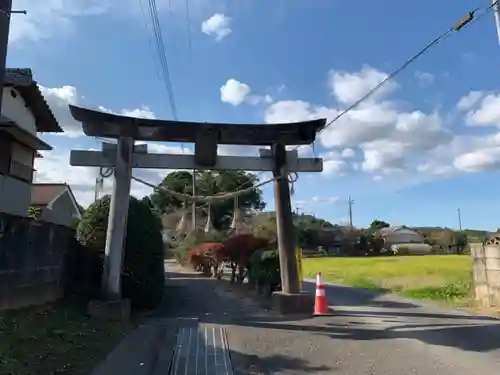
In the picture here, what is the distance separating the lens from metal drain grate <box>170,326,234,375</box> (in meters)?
5.65

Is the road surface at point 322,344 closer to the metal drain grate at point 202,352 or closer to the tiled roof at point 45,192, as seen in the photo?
the metal drain grate at point 202,352

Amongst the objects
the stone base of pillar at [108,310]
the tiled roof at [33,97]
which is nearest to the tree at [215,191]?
the tiled roof at [33,97]

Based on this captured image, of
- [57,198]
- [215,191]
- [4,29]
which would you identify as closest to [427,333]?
[4,29]

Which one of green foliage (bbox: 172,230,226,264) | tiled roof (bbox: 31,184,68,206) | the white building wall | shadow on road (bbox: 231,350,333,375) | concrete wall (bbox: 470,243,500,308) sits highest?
the white building wall

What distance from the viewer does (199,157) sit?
33.8 feet

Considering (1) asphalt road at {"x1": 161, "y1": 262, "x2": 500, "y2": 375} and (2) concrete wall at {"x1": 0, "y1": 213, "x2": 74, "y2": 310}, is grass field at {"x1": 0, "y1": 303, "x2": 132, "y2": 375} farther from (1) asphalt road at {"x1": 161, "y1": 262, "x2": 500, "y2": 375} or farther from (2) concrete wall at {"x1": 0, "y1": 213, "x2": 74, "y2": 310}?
(1) asphalt road at {"x1": 161, "y1": 262, "x2": 500, "y2": 375}

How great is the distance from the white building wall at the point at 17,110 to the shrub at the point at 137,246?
18.4ft

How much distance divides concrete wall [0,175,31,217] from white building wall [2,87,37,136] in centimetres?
192

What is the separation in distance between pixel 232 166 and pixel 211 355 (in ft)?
16.5

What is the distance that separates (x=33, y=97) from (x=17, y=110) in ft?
2.76

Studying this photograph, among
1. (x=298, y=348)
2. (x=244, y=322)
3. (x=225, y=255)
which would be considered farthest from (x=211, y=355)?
(x=225, y=255)

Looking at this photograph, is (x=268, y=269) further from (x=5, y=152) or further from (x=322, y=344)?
(x=5, y=152)

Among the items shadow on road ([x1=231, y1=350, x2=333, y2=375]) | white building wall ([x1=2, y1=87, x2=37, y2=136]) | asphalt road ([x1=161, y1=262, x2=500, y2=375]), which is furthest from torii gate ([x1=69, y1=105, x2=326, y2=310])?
white building wall ([x1=2, y1=87, x2=37, y2=136])

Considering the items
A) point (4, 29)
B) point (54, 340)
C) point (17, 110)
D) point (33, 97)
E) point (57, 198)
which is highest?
point (33, 97)
